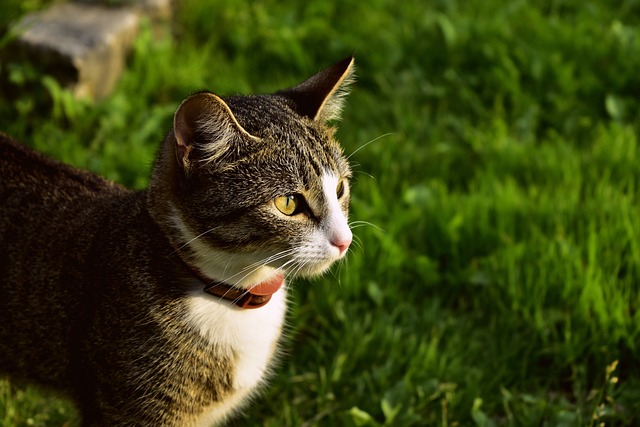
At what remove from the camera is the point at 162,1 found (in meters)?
4.82

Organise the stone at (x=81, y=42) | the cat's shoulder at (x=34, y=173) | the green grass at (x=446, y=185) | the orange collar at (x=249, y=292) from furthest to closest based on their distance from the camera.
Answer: the stone at (x=81, y=42) < the green grass at (x=446, y=185) < the cat's shoulder at (x=34, y=173) < the orange collar at (x=249, y=292)

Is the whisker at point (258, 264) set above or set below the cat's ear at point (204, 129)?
below

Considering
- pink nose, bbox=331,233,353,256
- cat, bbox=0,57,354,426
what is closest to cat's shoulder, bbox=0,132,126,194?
cat, bbox=0,57,354,426

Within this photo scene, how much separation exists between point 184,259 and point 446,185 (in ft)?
6.42

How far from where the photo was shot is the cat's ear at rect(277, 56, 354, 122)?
2.52 m

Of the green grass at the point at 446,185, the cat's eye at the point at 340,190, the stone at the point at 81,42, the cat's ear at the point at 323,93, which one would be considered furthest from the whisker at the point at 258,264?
the stone at the point at 81,42

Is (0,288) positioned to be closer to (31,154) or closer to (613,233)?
(31,154)

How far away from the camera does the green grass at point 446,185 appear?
305 cm

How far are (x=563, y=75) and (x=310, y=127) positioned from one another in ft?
8.04

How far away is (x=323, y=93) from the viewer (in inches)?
101

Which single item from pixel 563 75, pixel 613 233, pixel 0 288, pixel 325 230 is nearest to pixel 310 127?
pixel 325 230

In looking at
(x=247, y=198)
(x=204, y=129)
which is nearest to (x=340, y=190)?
(x=247, y=198)

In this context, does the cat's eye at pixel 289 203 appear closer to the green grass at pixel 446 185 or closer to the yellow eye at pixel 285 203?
the yellow eye at pixel 285 203

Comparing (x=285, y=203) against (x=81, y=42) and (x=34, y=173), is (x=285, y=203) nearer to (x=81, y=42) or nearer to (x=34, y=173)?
(x=34, y=173)
